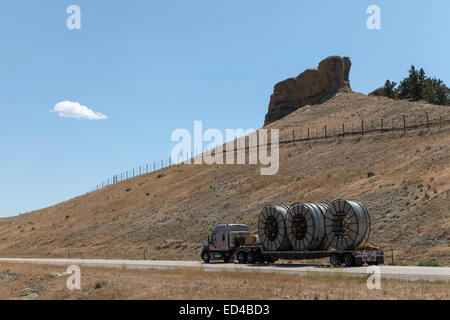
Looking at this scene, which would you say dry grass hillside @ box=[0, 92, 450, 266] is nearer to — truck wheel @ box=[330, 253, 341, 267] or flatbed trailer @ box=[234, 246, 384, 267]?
flatbed trailer @ box=[234, 246, 384, 267]

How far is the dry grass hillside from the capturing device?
38.8m

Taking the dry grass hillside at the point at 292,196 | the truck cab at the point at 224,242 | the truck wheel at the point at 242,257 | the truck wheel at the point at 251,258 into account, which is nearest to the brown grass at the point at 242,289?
the truck wheel at the point at 251,258

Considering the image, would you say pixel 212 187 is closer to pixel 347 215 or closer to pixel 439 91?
pixel 347 215

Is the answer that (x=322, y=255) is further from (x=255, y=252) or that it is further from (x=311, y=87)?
(x=311, y=87)

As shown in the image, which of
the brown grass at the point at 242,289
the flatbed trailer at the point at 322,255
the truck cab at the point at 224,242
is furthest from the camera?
the truck cab at the point at 224,242

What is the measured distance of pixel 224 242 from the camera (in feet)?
122

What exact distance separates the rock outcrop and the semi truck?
70290 millimetres

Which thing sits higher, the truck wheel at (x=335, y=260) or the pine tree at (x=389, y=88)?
the pine tree at (x=389, y=88)

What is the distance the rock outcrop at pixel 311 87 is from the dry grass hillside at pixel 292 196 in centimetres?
990

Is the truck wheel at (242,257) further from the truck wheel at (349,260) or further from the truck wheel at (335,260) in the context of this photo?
the truck wheel at (349,260)

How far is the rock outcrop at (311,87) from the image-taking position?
10412 cm
